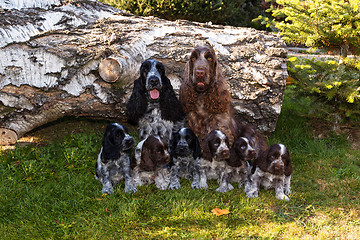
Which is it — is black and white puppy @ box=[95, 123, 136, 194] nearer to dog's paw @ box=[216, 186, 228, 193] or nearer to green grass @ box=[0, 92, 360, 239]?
green grass @ box=[0, 92, 360, 239]

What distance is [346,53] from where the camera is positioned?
5.71 metres

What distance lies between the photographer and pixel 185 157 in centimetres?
430

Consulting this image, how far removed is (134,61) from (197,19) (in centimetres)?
555

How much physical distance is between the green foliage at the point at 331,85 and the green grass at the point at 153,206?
1.05m

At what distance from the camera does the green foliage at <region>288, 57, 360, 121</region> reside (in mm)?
5242

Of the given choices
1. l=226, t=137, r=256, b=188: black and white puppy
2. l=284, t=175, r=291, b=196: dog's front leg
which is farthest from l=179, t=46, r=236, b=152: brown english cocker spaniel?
l=284, t=175, r=291, b=196: dog's front leg

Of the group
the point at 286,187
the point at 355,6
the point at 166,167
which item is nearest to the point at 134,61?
the point at 166,167

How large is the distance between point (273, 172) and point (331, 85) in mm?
2244

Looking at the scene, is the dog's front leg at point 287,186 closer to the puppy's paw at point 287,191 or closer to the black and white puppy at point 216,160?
the puppy's paw at point 287,191

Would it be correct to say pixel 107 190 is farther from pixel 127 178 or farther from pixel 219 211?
pixel 219 211

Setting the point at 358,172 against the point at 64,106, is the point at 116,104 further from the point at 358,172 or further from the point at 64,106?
the point at 358,172

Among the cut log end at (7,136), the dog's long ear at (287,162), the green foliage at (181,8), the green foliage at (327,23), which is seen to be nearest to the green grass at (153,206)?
Answer: the cut log end at (7,136)

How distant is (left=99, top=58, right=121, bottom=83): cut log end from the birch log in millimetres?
14

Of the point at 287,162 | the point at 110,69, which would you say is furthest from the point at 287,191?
the point at 110,69
